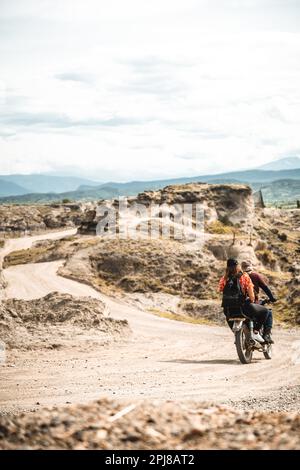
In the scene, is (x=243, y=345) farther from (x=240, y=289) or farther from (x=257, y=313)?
(x=240, y=289)

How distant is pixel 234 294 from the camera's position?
1656cm

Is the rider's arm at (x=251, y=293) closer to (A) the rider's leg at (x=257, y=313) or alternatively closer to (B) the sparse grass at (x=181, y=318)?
(A) the rider's leg at (x=257, y=313)

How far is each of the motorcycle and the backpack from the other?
34 centimetres

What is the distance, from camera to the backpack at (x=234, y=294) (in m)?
16.6

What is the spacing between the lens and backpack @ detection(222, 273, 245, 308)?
652 inches

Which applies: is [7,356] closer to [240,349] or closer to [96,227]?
[240,349]

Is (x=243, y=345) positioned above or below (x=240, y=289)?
below

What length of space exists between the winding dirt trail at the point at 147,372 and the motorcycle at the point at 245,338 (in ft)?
1.16

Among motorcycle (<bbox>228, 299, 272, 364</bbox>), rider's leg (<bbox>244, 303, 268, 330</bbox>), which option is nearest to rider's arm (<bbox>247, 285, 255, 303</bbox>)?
rider's leg (<bbox>244, 303, 268, 330</bbox>)

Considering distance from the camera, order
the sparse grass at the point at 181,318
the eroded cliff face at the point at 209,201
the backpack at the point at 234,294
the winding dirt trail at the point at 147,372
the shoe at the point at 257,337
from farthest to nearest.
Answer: the eroded cliff face at the point at 209,201 < the sparse grass at the point at 181,318 < the shoe at the point at 257,337 < the backpack at the point at 234,294 < the winding dirt trail at the point at 147,372

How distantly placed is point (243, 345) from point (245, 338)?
20cm

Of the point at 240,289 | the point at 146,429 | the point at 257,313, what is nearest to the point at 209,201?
the point at 257,313

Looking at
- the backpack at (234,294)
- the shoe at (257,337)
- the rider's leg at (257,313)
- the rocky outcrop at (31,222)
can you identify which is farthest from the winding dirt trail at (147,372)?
the rocky outcrop at (31,222)

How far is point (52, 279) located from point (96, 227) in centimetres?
1274
